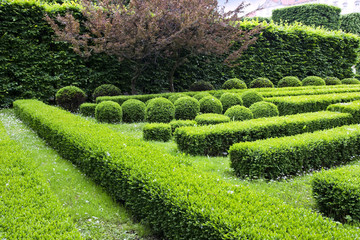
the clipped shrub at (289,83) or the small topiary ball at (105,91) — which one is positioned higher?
the small topiary ball at (105,91)

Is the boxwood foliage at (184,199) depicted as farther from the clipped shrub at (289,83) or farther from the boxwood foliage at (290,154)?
the clipped shrub at (289,83)

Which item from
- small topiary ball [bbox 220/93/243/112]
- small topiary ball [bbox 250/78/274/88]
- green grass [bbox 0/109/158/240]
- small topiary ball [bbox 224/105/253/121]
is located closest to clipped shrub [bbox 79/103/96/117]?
green grass [bbox 0/109/158/240]

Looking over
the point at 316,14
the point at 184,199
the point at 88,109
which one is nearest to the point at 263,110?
the point at 184,199

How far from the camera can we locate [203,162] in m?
4.69

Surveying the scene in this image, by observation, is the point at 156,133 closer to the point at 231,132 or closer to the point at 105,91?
the point at 231,132

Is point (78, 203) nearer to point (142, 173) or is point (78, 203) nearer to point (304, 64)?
point (142, 173)

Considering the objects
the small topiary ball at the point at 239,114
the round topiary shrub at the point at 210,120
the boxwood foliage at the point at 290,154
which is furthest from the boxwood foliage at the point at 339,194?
the small topiary ball at the point at 239,114

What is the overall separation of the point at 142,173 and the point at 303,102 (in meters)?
6.64

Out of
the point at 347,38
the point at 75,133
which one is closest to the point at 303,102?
the point at 75,133

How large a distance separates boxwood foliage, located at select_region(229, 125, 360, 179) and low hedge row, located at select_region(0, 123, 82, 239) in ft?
8.65

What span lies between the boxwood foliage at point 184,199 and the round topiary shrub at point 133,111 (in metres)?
3.82

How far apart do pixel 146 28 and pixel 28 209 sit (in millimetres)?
8906

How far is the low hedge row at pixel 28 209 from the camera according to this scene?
210cm

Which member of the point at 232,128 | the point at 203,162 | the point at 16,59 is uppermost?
the point at 16,59
